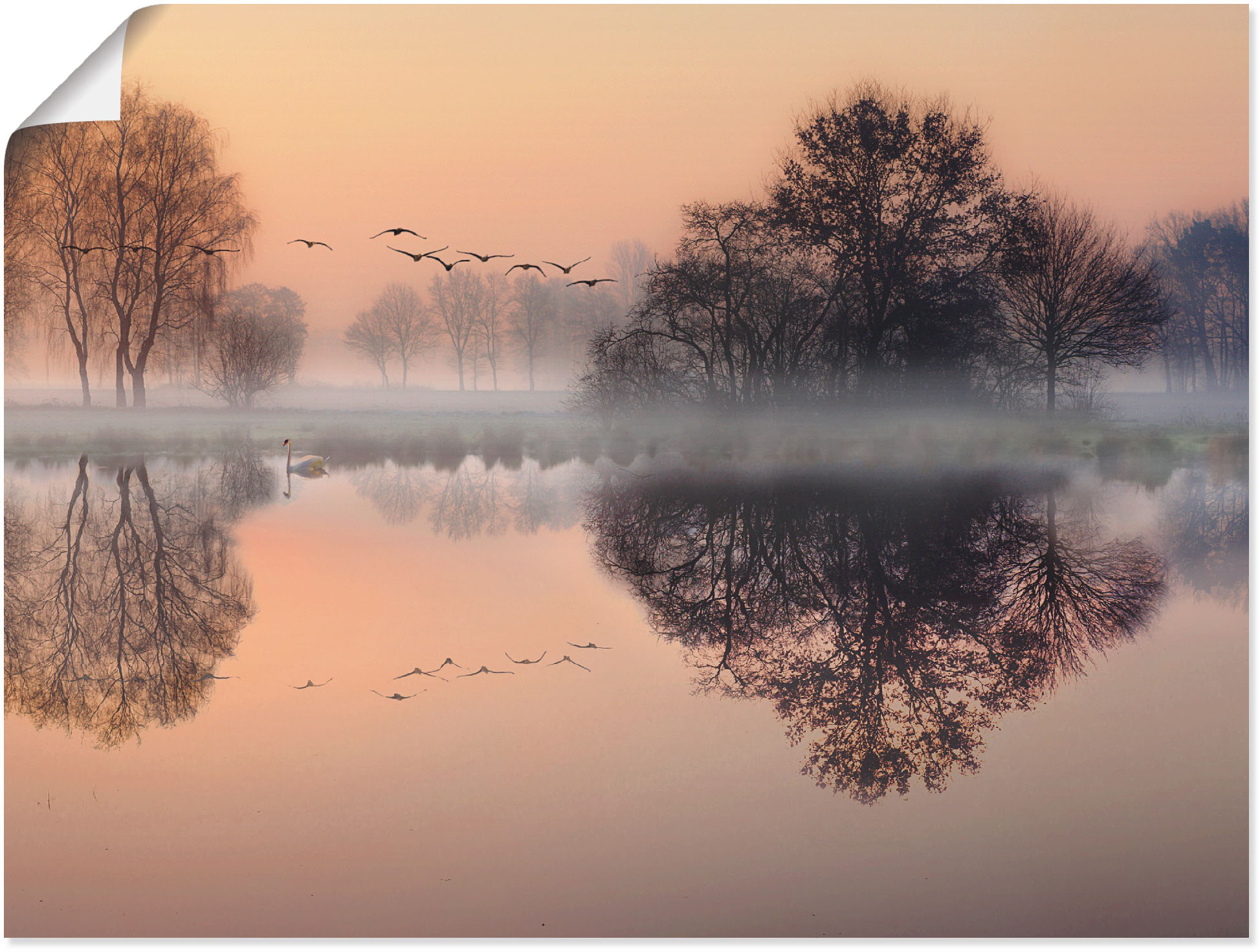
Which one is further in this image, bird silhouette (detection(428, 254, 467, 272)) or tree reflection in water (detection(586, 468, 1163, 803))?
bird silhouette (detection(428, 254, 467, 272))

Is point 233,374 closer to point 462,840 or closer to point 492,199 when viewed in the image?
point 492,199

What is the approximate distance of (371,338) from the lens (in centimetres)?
513

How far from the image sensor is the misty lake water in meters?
2.74

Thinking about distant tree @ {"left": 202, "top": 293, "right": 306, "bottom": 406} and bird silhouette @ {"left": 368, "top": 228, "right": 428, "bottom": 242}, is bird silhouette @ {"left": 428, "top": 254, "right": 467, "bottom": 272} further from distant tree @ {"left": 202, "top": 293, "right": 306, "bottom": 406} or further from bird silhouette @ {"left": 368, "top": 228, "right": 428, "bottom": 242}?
distant tree @ {"left": 202, "top": 293, "right": 306, "bottom": 406}

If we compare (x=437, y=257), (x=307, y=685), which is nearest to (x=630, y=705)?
(x=307, y=685)

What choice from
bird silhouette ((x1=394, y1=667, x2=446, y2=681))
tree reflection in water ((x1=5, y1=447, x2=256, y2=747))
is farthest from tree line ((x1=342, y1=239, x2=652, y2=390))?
bird silhouette ((x1=394, y1=667, x2=446, y2=681))

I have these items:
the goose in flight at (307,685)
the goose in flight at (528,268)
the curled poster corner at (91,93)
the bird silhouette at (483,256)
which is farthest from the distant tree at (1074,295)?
the curled poster corner at (91,93)

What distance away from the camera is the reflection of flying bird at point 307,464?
5.20m

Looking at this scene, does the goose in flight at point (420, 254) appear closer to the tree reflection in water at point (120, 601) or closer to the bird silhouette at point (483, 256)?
the bird silhouette at point (483, 256)

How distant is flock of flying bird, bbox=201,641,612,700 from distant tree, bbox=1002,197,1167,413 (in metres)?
2.80

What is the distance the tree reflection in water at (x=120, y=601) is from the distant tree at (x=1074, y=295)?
14.2 ft

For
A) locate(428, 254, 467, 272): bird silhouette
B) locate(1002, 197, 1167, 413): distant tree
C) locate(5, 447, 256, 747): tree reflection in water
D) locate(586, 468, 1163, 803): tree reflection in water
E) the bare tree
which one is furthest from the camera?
the bare tree

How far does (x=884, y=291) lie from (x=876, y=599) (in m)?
1.70

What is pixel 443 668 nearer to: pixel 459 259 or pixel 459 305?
pixel 459 259
